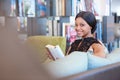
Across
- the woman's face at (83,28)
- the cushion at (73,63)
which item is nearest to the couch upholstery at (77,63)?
the cushion at (73,63)

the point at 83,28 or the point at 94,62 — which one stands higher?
the point at 83,28

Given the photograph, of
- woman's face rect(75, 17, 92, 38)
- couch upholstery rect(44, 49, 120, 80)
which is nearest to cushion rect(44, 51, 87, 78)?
couch upholstery rect(44, 49, 120, 80)

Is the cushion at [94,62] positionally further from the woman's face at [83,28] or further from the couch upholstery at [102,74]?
the woman's face at [83,28]

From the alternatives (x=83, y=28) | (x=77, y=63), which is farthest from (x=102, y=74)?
(x=83, y=28)

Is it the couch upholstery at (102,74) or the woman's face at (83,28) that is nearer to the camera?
the couch upholstery at (102,74)

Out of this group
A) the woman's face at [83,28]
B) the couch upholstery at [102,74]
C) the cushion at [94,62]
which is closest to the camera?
the couch upholstery at [102,74]

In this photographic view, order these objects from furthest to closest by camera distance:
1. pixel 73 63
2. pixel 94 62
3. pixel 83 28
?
1. pixel 83 28
2. pixel 94 62
3. pixel 73 63

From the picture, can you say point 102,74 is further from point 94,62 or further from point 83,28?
point 83,28

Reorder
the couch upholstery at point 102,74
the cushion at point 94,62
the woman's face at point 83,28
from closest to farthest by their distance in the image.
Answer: the couch upholstery at point 102,74
the cushion at point 94,62
the woman's face at point 83,28

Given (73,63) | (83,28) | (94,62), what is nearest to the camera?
(73,63)

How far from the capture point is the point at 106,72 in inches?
53.1

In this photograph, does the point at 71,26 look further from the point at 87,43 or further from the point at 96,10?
the point at 87,43

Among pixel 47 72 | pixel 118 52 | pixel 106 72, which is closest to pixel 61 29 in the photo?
pixel 118 52

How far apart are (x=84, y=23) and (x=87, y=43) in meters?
0.23
